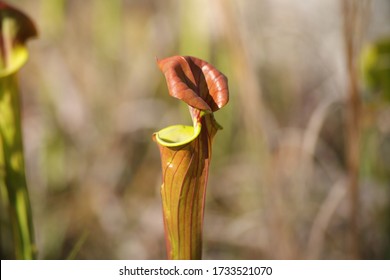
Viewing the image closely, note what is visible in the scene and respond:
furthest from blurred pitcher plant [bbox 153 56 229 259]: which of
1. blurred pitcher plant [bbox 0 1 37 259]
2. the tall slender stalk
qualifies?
the tall slender stalk

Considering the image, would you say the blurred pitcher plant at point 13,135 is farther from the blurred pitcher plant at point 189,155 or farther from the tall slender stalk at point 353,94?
the tall slender stalk at point 353,94

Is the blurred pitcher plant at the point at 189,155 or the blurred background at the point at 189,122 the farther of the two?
the blurred background at the point at 189,122

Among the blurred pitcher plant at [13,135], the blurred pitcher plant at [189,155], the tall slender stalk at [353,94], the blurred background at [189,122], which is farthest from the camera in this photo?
the blurred background at [189,122]

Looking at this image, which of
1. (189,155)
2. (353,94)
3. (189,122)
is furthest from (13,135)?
(189,122)

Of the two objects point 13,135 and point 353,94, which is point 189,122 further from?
point 13,135

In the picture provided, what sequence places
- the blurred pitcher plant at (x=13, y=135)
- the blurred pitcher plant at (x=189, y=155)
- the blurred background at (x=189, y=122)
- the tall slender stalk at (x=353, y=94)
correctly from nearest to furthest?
1. the blurred pitcher plant at (x=189, y=155)
2. the blurred pitcher plant at (x=13, y=135)
3. the tall slender stalk at (x=353, y=94)
4. the blurred background at (x=189, y=122)

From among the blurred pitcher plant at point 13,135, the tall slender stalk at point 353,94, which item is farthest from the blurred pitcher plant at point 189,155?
the tall slender stalk at point 353,94

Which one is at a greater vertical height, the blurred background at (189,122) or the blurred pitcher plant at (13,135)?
the blurred pitcher plant at (13,135)

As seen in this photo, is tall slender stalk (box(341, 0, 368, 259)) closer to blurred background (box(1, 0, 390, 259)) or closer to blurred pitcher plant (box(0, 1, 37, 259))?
blurred background (box(1, 0, 390, 259))
